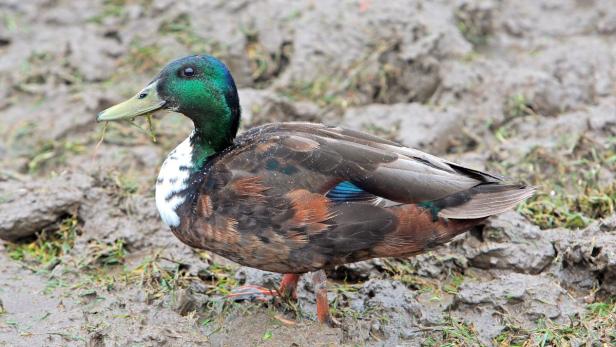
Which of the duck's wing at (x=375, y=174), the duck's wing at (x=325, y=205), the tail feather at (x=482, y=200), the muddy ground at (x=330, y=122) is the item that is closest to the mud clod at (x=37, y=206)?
the muddy ground at (x=330, y=122)

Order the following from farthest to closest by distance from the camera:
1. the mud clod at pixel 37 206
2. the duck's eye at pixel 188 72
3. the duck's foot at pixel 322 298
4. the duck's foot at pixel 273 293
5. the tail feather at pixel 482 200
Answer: the mud clod at pixel 37 206 < the duck's foot at pixel 273 293 < the duck's eye at pixel 188 72 < the duck's foot at pixel 322 298 < the tail feather at pixel 482 200

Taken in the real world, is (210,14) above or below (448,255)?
above

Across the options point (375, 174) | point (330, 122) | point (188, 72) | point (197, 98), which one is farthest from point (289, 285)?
point (330, 122)

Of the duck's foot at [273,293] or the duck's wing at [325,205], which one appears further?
the duck's foot at [273,293]

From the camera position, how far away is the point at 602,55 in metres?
7.86

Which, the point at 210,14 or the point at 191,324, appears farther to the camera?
the point at 210,14

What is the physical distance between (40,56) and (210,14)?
4.63ft

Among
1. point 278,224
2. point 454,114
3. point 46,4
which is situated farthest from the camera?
point 46,4

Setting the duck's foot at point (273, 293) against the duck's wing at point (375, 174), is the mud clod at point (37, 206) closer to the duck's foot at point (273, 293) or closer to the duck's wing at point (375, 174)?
the duck's foot at point (273, 293)

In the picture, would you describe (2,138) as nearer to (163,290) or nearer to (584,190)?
(163,290)

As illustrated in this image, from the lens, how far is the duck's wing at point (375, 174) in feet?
16.3

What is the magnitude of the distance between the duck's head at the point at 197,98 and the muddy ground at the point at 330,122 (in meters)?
0.91

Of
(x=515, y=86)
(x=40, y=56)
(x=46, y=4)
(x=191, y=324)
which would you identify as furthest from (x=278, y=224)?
(x=46, y=4)

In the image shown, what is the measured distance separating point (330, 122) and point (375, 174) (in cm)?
244
